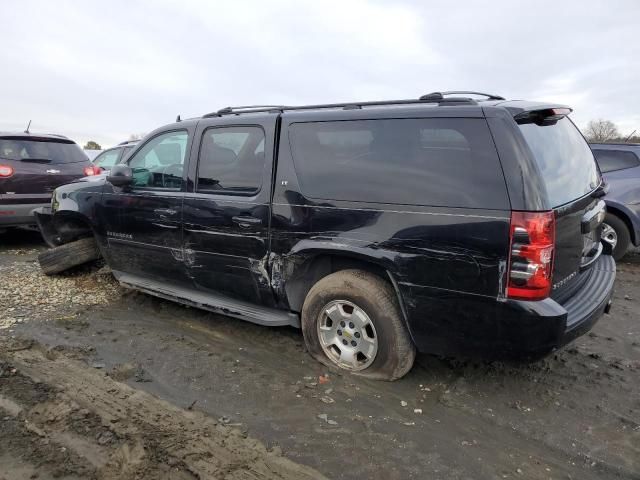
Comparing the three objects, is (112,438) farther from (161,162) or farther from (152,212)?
(161,162)

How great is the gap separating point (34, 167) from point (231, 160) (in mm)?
4726

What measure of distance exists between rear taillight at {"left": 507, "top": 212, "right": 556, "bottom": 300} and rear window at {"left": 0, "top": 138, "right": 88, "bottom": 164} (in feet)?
23.0

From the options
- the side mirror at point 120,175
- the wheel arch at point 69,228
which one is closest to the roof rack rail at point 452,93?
the side mirror at point 120,175

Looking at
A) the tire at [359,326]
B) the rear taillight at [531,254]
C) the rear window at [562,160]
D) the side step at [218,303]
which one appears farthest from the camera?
the side step at [218,303]

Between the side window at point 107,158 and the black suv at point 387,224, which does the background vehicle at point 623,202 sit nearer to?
the black suv at point 387,224

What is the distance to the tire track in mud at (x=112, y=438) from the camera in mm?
2350

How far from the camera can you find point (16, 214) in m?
6.66

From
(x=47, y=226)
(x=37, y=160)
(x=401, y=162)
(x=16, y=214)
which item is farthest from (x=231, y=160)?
(x=37, y=160)

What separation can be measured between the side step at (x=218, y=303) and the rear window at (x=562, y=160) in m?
2.02

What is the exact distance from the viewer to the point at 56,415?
2.78m

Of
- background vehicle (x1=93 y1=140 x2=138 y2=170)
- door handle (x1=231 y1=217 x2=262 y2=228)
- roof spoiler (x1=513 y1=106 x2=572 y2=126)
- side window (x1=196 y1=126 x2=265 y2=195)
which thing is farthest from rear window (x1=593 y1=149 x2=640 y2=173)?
background vehicle (x1=93 y1=140 x2=138 y2=170)

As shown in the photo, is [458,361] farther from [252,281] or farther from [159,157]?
[159,157]

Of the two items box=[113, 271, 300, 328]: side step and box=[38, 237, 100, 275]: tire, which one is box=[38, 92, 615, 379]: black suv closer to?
box=[113, 271, 300, 328]: side step

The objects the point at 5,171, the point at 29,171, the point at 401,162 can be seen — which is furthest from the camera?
the point at 29,171
